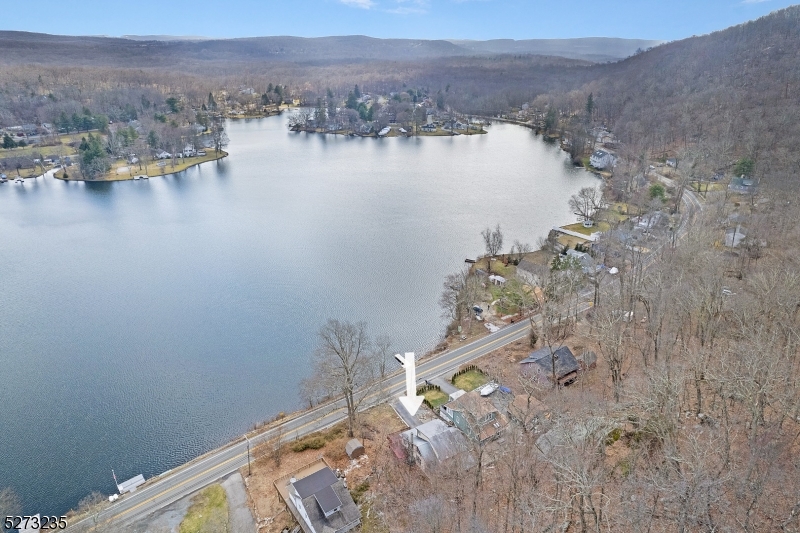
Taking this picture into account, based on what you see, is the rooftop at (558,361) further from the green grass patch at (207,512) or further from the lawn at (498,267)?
the green grass patch at (207,512)

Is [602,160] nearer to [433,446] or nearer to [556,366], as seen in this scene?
[556,366]

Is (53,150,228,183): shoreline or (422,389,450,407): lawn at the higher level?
(53,150,228,183): shoreline

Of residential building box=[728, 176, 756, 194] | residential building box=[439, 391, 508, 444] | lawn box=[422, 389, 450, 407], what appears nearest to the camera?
residential building box=[439, 391, 508, 444]

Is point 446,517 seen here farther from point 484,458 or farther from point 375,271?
point 375,271

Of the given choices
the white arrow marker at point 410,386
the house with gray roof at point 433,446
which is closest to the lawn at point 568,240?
the white arrow marker at point 410,386

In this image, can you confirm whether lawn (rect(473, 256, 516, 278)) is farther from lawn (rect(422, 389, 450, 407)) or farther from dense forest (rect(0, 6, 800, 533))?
lawn (rect(422, 389, 450, 407))

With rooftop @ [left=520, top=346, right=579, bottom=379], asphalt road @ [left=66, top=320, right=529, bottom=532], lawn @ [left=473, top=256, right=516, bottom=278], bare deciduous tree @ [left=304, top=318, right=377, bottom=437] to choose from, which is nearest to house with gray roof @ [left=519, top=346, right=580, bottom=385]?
rooftop @ [left=520, top=346, right=579, bottom=379]
